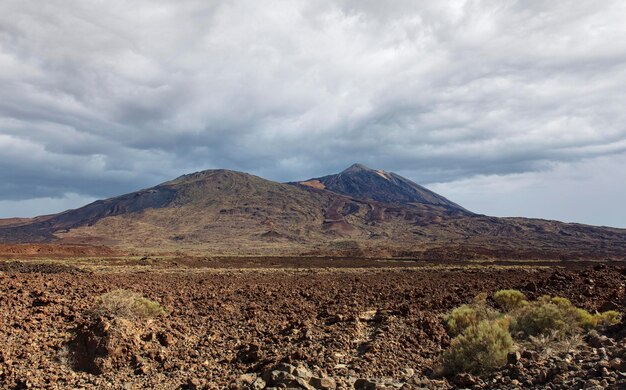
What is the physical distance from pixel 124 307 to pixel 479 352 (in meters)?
9.55

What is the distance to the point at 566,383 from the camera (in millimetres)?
6613

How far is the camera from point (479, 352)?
8.67m

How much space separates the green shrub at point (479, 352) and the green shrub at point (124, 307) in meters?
8.70

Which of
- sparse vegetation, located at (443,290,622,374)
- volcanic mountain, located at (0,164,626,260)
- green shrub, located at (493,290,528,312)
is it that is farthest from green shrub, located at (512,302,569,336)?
volcanic mountain, located at (0,164,626,260)

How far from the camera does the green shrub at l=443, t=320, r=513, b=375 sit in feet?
27.9

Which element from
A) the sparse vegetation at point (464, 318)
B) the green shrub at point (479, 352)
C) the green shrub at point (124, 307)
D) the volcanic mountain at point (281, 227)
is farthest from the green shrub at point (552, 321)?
the volcanic mountain at point (281, 227)

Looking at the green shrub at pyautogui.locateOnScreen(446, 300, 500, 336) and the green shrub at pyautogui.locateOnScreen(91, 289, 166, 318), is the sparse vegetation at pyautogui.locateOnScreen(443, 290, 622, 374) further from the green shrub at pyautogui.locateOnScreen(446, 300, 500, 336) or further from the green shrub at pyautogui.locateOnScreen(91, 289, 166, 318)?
the green shrub at pyautogui.locateOnScreen(91, 289, 166, 318)

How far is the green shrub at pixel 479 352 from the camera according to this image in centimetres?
852

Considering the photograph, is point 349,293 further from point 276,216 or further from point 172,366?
point 276,216

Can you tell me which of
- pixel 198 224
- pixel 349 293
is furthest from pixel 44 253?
pixel 198 224

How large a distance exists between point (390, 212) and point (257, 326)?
16682 centimetres

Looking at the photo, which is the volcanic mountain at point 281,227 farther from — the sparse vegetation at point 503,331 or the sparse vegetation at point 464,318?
the sparse vegetation at point 503,331

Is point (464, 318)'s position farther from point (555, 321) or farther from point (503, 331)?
point (503, 331)

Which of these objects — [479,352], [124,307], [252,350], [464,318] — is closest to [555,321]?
[464,318]
